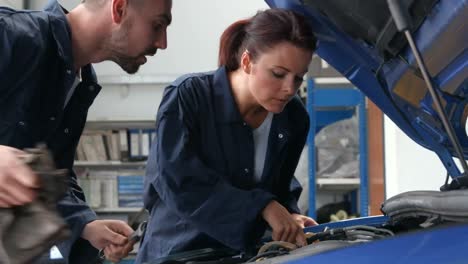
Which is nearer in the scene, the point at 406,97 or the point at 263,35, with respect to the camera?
the point at 406,97

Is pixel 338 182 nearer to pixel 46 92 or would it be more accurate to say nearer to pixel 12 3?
pixel 46 92

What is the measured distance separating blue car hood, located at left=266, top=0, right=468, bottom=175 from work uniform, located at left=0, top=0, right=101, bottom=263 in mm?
509

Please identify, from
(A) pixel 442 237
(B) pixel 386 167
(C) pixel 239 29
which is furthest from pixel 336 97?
(A) pixel 442 237

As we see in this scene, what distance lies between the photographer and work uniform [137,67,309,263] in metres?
1.31

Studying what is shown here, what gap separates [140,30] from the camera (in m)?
1.46

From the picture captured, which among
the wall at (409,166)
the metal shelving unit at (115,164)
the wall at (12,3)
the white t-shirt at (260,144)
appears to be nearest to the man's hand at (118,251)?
the white t-shirt at (260,144)

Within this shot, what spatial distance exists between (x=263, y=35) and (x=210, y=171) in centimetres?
34

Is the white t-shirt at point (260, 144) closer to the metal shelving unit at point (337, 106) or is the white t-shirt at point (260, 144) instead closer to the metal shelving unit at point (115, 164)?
the metal shelving unit at point (337, 106)

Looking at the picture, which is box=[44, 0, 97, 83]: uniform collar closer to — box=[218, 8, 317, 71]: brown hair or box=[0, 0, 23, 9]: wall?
box=[218, 8, 317, 71]: brown hair

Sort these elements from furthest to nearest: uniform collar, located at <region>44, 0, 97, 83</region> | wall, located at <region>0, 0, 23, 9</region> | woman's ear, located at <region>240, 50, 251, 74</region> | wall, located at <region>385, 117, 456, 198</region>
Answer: wall, located at <region>0, 0, 23, 9</region> → wall, located at <region>385, 117, 456, 198</region> → woman's ear, located at <region>240, 50, 251, 74</region> → uniform collar, located at <region>44, 0, 97, 83</region>

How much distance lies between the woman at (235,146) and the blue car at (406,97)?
78 mm

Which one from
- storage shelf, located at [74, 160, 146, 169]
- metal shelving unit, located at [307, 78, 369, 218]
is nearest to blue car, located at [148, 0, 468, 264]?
metal shelving unit, located at [307, 78, 369, 218]

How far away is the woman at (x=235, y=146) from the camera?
1311mm

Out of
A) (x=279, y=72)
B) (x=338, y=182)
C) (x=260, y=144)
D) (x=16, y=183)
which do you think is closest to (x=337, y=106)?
(x=338, y=182)
